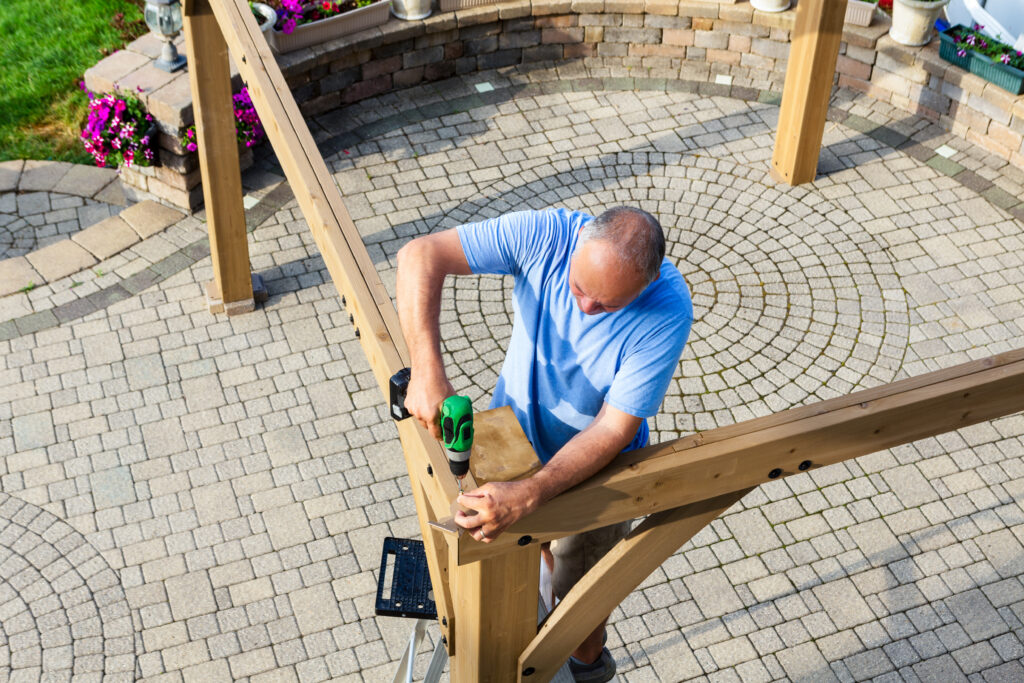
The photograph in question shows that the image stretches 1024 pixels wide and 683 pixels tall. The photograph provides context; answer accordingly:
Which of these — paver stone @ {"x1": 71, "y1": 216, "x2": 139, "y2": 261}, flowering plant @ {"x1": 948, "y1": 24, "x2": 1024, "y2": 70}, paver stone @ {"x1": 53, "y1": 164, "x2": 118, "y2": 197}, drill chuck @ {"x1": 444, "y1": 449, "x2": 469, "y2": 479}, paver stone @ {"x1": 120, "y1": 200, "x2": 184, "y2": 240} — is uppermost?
drill chuck @ {"x1": 444, "y1": 449, "x2": 469, "y2": 479}

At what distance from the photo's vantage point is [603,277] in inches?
123

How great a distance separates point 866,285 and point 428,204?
3.38 metres

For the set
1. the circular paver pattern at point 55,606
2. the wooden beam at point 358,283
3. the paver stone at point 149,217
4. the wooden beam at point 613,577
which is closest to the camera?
the wooden beam at point 358,283

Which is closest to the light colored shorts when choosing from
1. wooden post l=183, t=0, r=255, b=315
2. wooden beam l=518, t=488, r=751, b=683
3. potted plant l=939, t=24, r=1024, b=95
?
wooden beam l=518, t=488, r=751, b=683

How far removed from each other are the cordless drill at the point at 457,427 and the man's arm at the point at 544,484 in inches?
4.1

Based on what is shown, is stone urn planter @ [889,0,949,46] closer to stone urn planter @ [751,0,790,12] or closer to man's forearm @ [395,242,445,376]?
stone urn planter @ [751,0,790,12]

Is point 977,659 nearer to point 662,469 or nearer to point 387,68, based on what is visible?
point 662,469

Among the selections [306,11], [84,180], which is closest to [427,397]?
[84,180]

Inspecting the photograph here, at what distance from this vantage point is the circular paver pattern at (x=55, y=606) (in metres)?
5.59

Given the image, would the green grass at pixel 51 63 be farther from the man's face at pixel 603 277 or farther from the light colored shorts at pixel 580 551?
the man's face at pixel 603 277

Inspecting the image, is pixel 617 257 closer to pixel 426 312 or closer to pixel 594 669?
pixel 426 312

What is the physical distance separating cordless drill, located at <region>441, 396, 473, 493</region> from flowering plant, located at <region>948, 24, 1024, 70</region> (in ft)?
25.5

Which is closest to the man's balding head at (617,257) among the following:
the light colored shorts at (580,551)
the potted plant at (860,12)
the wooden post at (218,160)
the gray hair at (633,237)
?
the gray hair at (633,237)

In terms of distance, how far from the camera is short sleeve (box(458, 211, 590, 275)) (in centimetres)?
354
